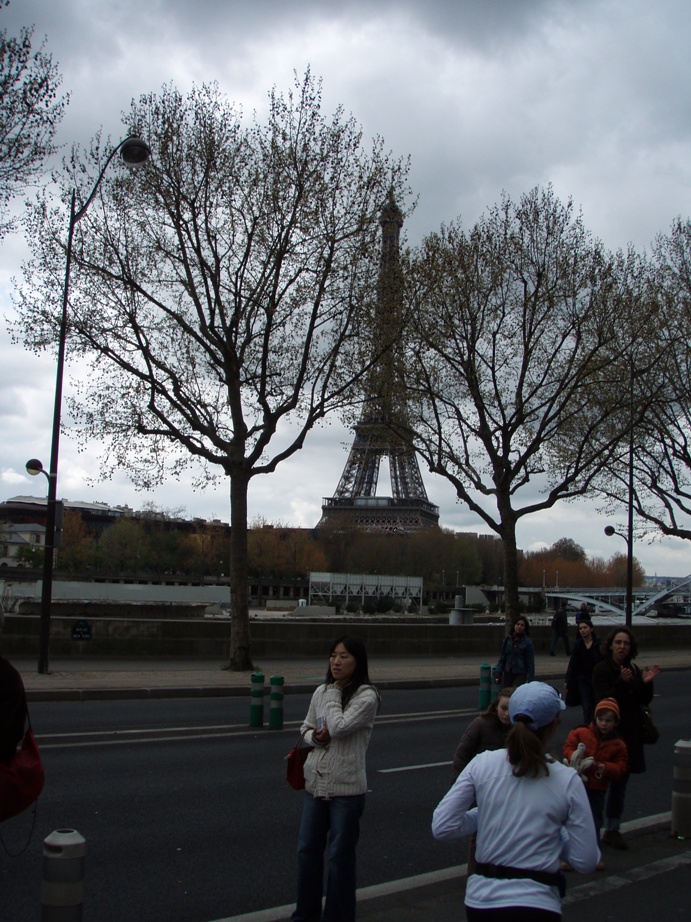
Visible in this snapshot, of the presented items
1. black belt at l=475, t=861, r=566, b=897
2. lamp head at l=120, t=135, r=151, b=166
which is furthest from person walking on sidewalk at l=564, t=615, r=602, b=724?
lamp head at l=120, t=135, r=151, b=166

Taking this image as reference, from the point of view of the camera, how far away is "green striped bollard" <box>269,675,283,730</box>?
45.8 feet

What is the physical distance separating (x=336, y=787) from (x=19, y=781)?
171cm

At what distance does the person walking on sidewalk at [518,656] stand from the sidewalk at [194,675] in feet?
23.2

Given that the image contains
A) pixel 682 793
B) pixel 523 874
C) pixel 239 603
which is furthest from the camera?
pixel 239 603

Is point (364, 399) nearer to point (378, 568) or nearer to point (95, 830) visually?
point (95, 830)

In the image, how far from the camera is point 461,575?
418ft

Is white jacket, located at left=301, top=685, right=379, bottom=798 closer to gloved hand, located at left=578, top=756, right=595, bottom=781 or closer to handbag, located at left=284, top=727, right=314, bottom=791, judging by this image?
handbag, located at left=284, top=727, right=314, bottom=791

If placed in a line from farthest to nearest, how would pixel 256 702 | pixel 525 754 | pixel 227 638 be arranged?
pixel 227 638
pixel 256 702
pixel 525 754

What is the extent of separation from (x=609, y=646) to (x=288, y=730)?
7.35 m

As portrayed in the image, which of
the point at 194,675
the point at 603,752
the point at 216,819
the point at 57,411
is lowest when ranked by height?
the point at 194,675

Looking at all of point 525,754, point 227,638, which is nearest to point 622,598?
point 227,638

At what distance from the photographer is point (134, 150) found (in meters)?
18.5

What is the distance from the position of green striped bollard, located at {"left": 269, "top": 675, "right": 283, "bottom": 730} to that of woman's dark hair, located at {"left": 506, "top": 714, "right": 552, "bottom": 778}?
1043cm

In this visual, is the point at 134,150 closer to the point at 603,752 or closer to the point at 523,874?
the point at 603,752
